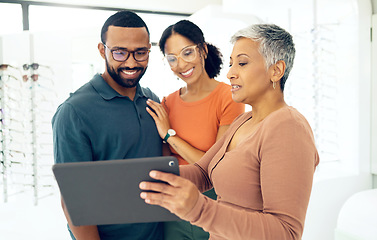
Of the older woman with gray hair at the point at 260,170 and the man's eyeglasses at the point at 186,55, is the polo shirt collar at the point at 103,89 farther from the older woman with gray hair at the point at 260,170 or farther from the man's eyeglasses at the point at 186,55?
the older woman with gray hair at the point at 260,170

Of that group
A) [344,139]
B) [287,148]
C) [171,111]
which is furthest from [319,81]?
[287,148]

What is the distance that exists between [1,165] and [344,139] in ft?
10.1

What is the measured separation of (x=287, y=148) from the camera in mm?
901

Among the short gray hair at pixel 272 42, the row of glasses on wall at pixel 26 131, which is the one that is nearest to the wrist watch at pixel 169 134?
the short gray hair at pixel 272 42

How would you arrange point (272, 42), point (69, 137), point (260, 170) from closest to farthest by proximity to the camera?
point (260, 170) → point (272, 42) → point (69, 137)

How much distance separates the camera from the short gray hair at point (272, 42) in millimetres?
1090

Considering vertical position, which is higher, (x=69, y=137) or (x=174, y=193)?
(x=69, y=137)

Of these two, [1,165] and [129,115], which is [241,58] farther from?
[1,165]

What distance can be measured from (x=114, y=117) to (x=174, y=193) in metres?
0.67

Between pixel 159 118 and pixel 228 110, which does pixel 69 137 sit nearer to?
pixel 159 118

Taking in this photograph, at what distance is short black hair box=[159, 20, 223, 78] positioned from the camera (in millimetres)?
1716

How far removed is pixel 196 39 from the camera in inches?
68.1

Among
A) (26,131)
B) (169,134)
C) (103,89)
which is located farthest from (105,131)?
(26,131)

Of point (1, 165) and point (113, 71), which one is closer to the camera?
point (113, 71)
